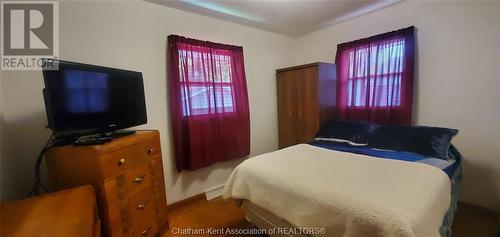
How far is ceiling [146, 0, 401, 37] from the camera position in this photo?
2.36 meters

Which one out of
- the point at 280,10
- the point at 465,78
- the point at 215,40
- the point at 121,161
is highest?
the point at 280,10

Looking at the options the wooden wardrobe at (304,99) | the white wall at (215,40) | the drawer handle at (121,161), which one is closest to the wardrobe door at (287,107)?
the wooden wardrobe at (304,99)

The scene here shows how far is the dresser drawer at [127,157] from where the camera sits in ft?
4.28

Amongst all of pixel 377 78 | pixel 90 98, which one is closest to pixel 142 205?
pixel 90 98

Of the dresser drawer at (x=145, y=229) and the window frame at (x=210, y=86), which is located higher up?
the window frame at (x=210, y=86)

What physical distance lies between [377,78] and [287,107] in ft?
4.11

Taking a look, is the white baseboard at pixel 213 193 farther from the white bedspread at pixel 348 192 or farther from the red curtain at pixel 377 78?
the red curtain at pixel 377 78

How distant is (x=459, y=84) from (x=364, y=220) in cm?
209

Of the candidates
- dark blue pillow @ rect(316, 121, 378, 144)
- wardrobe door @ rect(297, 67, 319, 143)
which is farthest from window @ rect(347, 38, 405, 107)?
wardrobe door @ rect(297, 67, 319, 143)

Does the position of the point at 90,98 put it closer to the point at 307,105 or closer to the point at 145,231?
the point at 145,231

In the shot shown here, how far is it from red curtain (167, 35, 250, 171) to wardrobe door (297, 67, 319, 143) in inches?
31.1

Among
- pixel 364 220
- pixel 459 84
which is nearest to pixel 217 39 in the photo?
pixel 364 220

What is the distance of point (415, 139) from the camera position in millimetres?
2086

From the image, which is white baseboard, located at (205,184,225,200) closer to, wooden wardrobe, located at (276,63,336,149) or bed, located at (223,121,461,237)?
bed, located at (223,121,461,237)
